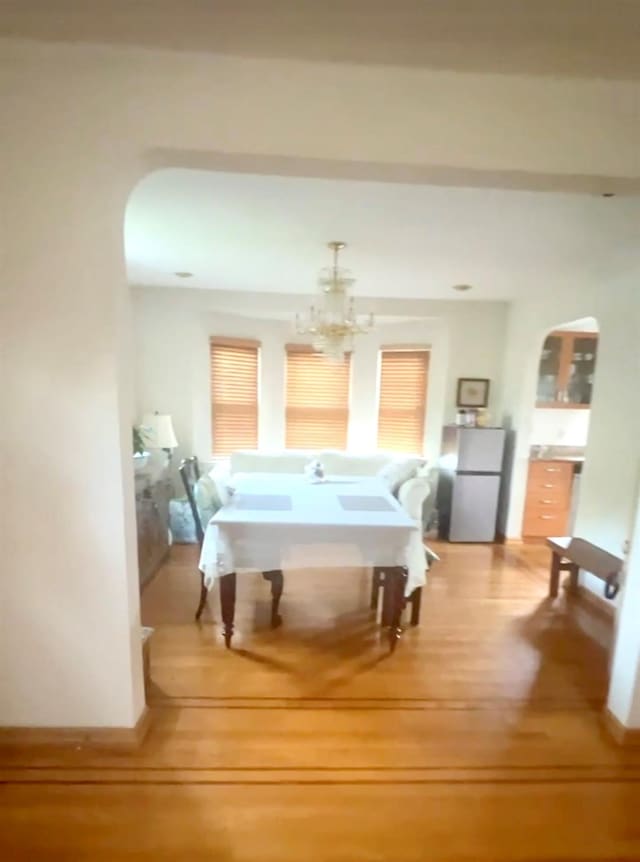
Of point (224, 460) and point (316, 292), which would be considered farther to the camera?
point (224, 460)

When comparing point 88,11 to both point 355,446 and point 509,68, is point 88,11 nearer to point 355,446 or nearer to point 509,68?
point 509,68

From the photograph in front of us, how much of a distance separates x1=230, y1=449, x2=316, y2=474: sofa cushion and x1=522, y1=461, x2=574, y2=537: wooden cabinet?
7.79 feet

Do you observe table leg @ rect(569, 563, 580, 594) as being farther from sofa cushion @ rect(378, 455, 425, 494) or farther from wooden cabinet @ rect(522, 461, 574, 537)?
sofa cushion @ rect(378, 455, 425, 494)

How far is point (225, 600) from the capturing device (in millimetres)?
2777

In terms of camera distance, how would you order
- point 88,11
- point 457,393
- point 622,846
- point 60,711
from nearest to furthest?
point 88,11, point 622,846, point 60,711, point 457,393

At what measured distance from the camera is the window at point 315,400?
557 centimetres

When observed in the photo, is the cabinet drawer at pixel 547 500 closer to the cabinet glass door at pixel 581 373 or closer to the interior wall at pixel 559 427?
the interior wall at pixel 559 427

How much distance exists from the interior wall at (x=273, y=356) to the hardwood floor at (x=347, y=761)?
102 inches

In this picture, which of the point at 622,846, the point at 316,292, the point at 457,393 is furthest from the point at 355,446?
the point at 622,846

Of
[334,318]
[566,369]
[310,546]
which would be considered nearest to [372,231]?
[334,318]

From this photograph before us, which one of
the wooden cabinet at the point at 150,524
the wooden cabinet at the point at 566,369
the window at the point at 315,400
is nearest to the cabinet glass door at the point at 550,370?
the wooden cabinet at the point at 566,369

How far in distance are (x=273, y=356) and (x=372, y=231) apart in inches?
106

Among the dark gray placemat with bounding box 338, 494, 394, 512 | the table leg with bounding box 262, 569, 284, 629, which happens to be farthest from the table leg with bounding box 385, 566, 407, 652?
the table leg with bounding box 262, 569, 284, 629

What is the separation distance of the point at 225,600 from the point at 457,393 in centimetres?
362
